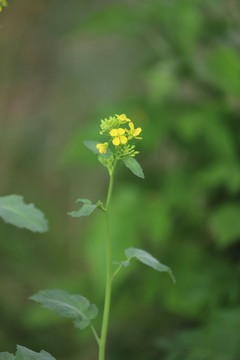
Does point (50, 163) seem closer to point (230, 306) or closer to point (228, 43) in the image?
point (228, 43)

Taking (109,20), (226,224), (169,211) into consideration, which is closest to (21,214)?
(226,224)

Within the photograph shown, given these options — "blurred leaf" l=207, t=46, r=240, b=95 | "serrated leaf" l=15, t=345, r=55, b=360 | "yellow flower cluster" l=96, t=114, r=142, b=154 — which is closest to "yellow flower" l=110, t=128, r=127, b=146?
"yellow flower cluster" l=96, t=114, r=142, b=154

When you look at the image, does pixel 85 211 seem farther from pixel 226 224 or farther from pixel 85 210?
pixel 226 224

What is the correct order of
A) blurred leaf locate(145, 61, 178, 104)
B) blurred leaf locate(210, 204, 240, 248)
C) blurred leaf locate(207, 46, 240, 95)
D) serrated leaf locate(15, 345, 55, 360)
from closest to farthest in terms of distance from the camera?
serrated leaf locate(15, 345, 55, 360)
blurred leaf locate(210, 204, 240, 248)
blurred leaf locate(207, 46, 240, 95)
blurred leaf locate(145, 61, 178, 104)

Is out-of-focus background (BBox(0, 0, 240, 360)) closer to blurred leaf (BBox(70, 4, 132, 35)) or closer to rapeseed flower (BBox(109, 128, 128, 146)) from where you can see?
blurred leaf (BBox(70, 4, 132, 35))

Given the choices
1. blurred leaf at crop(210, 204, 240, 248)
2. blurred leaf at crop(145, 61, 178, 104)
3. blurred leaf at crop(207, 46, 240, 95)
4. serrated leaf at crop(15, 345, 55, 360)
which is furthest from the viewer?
blurred leaf at crop(145, 61, 178, 104)

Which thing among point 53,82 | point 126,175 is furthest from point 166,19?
point 53,82
